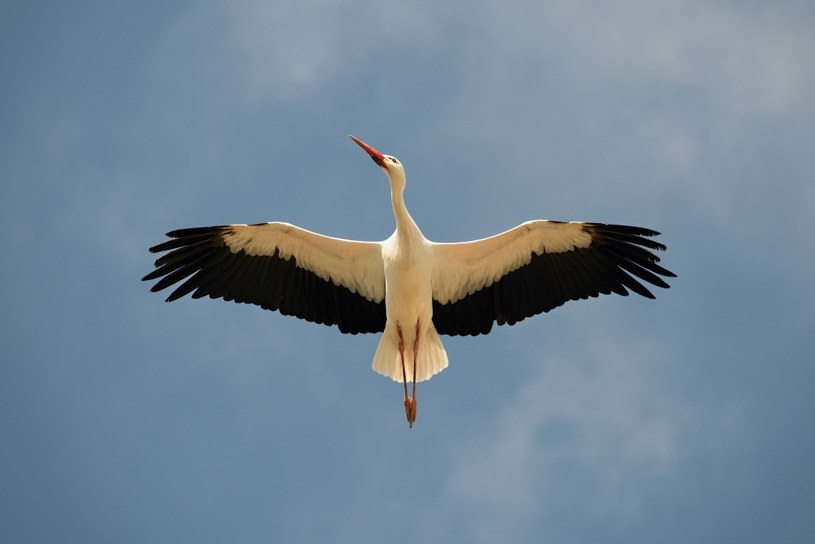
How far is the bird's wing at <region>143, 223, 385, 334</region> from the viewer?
15305 mm

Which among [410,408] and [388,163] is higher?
[388,163]

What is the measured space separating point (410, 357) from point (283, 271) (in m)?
1.72

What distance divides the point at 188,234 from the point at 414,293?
259cm

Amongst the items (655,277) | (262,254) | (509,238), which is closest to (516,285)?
(509,238)

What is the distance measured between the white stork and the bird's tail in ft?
0.04

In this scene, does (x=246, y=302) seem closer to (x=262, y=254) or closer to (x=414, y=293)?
(x=262, y=254)

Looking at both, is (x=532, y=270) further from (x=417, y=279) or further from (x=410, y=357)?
(x=410, y=357)

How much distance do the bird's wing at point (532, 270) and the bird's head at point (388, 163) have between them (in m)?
0.92

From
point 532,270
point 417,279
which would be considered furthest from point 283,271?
point 532,270

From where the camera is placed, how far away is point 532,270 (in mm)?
15508

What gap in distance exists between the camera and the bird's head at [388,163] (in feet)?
49.4

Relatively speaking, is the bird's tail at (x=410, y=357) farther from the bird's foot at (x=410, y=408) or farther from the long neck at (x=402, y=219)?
the long neck at (x=402, y=219)

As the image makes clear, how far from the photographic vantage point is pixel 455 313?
1568 centimetres

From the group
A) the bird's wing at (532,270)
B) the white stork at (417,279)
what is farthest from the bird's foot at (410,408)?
the bird's wing at (532,270)
